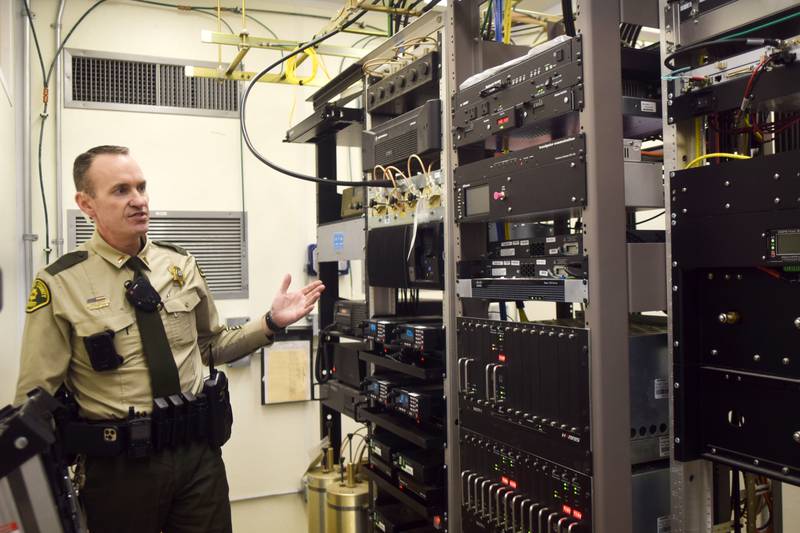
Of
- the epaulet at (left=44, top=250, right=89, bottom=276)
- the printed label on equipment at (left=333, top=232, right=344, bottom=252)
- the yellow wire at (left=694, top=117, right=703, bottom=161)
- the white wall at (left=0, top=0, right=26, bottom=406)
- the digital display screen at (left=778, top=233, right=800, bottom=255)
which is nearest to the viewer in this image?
the digital display screen at (left=778, top=233, right=800, bottom=255)

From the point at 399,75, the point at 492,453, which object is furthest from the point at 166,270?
the point at 492,453

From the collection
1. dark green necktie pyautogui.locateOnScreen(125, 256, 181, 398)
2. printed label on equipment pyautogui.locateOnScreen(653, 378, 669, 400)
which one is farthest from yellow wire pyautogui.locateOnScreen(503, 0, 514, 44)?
dark green necktie pyautogui.locateOnScreen(125, 256, 181, 398)

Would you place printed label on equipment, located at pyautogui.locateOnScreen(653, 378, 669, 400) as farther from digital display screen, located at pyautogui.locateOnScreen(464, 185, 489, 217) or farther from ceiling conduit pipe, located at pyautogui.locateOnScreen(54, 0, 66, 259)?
ceiling conduit pipe, located at pyautogui.locateOnScreen(54, 0, 66, 259)

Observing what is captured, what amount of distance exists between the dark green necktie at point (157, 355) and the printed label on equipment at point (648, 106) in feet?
5.16

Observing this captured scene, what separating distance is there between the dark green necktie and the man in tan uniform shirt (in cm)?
2

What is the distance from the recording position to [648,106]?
180 cm

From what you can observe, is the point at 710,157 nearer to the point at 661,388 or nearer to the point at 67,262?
the point at 661,388

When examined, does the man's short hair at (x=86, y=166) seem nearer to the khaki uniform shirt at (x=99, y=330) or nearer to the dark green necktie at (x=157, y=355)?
the khaki uniform shirt at (x=99, y=330)

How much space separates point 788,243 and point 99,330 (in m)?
1.88

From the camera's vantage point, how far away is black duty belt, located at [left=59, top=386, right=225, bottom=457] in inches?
81.8

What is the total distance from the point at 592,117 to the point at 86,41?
10.9ft

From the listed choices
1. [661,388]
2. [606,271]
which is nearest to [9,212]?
[606,271]

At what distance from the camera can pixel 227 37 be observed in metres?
3.02

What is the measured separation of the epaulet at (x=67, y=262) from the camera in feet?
7.30
